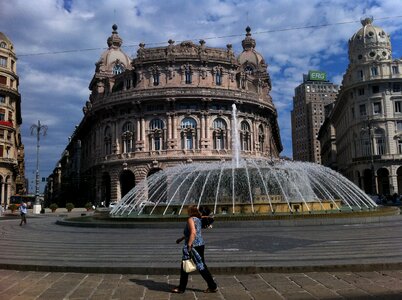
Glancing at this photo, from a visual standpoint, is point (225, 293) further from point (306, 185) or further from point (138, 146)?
point (138, 146)

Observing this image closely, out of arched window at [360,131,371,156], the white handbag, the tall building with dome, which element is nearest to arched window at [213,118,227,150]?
the tall building with dome

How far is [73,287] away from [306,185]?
16.4 metres

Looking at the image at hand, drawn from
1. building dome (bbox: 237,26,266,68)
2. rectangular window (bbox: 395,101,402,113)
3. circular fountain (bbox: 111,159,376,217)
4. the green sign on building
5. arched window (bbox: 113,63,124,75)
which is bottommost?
circular fountain (bbox: 111,159,376,217)

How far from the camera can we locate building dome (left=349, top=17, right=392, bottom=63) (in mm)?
61156

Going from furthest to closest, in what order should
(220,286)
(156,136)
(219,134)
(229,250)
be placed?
(219,134) → (156,136) → (229,250) → (220,286)

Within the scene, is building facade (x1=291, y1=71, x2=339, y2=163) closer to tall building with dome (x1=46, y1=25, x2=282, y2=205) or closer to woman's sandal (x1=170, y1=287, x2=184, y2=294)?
tall building with dome (x1=46, y1=25, x2=282, y2=205)

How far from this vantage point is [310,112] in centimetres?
14875

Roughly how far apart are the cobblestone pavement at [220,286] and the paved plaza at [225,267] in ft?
0.05

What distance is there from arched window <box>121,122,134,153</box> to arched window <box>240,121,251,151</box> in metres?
14.7

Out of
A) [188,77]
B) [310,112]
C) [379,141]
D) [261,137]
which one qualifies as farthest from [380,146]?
[310,112]

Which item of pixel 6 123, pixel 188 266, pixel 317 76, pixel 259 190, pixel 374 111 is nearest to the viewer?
pixel 188 266

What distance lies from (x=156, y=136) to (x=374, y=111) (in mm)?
31307

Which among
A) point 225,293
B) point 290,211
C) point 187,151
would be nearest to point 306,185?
point 290,211

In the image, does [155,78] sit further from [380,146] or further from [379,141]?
[380,146]
